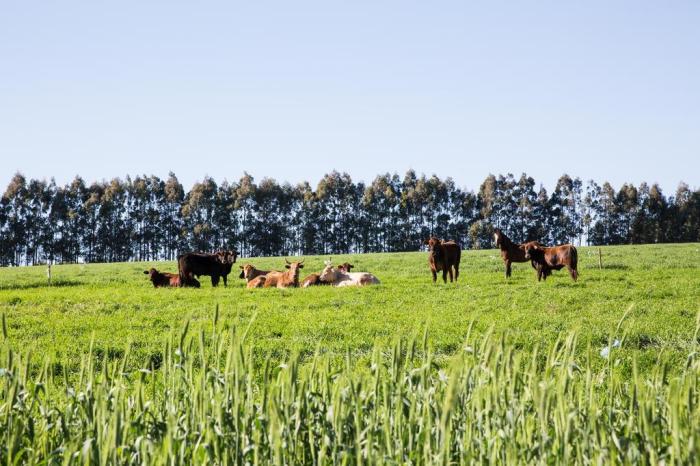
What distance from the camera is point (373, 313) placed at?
1484 centimetres

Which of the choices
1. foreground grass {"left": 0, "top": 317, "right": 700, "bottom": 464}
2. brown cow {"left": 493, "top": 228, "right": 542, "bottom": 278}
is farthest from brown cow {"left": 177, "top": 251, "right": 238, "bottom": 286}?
foreground grass {"left": 0, "top": 317, "right": 700, "bottom": 464}

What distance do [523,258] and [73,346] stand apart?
1828 cm

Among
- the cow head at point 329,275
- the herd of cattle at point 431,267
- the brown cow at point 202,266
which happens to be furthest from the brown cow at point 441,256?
the brown cow at point 202,266

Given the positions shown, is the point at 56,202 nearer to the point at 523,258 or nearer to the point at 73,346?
the point at 523,258

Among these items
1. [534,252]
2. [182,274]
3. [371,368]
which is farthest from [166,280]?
[371,368]

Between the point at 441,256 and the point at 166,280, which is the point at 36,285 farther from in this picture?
the point at 441,256

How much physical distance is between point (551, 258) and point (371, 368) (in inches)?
800

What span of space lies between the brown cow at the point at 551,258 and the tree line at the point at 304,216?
83021mm

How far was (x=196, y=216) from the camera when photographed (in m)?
108

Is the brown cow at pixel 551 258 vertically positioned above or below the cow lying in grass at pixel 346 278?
above

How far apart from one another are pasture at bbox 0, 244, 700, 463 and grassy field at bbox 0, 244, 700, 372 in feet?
0.23

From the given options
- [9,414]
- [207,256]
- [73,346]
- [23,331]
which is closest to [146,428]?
[9,414]

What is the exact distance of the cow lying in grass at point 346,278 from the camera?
23.2m

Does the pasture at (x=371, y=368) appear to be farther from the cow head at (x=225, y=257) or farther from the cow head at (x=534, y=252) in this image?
the cow head at (x=225, y=257)
